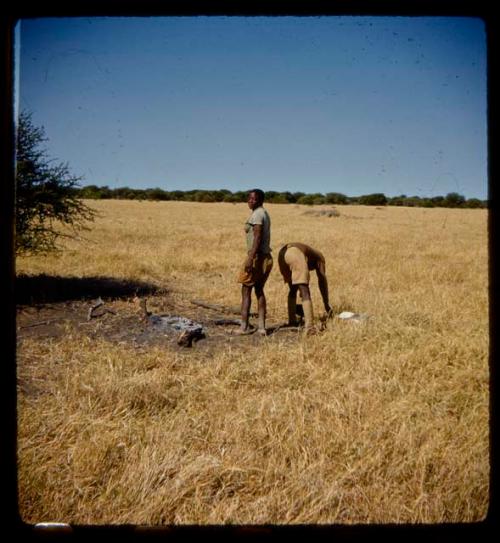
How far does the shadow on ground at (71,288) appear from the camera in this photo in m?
7.32

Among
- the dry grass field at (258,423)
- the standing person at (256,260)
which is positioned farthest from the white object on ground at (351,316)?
the standing person at (256,260)

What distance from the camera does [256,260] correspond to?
6.43m

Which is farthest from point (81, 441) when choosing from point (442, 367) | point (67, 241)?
point (67, 241)

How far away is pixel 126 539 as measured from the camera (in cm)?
179

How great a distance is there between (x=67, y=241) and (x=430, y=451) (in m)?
15.9

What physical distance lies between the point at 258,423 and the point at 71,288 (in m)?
6.01

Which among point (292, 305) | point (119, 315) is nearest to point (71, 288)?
point (119, 315)

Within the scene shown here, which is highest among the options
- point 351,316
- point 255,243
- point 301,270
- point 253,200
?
point 253,200

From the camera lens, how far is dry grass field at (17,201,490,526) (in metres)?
2.52

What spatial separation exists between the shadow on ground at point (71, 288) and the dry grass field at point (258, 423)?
0.46m

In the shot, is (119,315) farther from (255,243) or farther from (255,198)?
(255,198)

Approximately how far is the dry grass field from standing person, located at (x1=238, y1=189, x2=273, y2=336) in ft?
1.16

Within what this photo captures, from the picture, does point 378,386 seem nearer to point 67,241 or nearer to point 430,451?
point 430,451

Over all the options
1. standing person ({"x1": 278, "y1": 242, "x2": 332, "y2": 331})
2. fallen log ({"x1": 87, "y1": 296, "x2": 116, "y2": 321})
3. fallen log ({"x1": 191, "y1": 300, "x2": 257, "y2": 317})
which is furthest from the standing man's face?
fallen log ({"x1": 87, "y1": 296, "x2": 116, "y2": 321})
